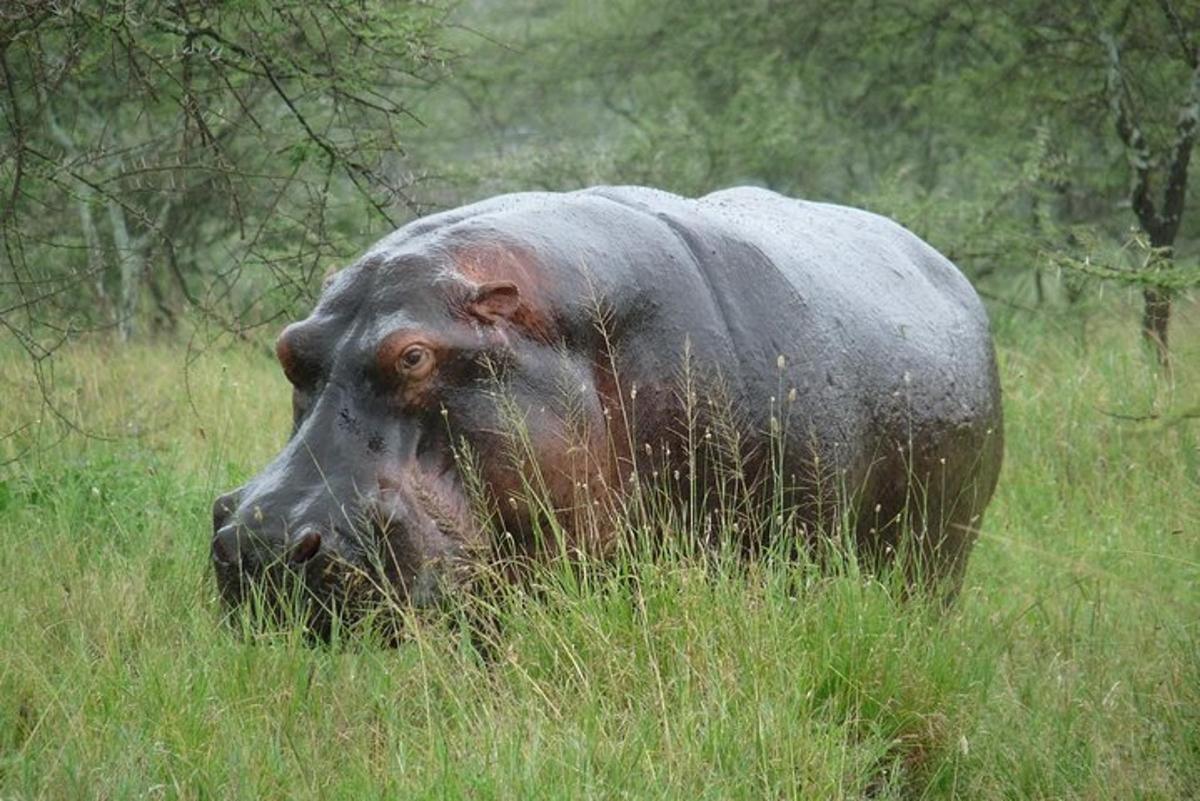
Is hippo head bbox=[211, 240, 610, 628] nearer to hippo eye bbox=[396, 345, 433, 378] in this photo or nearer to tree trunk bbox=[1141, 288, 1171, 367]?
hippo eye bbox=[396, 345, 433, 378]

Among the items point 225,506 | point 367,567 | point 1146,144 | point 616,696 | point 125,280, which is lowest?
point 125,280

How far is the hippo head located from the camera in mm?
4070

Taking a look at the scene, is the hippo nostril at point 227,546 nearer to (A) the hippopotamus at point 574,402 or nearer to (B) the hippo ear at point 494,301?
(A) the hippopotamus at point 574,402

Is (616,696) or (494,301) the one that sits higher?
(494,301)

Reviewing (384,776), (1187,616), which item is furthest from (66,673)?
(1187,616)

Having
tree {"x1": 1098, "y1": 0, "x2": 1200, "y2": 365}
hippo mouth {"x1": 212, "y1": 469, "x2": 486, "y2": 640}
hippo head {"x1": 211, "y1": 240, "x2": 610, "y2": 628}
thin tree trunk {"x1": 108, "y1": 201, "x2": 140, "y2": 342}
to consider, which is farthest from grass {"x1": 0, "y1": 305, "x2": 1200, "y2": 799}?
thin tree trunk {"x1": 108, "y1": 201, "x2": 140, "y2": 342}

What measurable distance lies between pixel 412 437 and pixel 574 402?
0.42 m

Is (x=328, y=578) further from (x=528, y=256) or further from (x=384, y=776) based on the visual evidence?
(x=528, y=256)

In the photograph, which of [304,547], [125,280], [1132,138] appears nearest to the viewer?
[304,547]

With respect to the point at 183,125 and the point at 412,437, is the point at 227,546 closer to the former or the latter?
the point at 412,437

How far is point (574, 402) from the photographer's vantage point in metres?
4.46

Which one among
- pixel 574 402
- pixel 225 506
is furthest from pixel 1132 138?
pixel 225 506

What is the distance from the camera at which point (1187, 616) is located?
489 centimetres

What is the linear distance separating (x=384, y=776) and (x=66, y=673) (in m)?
0.97
